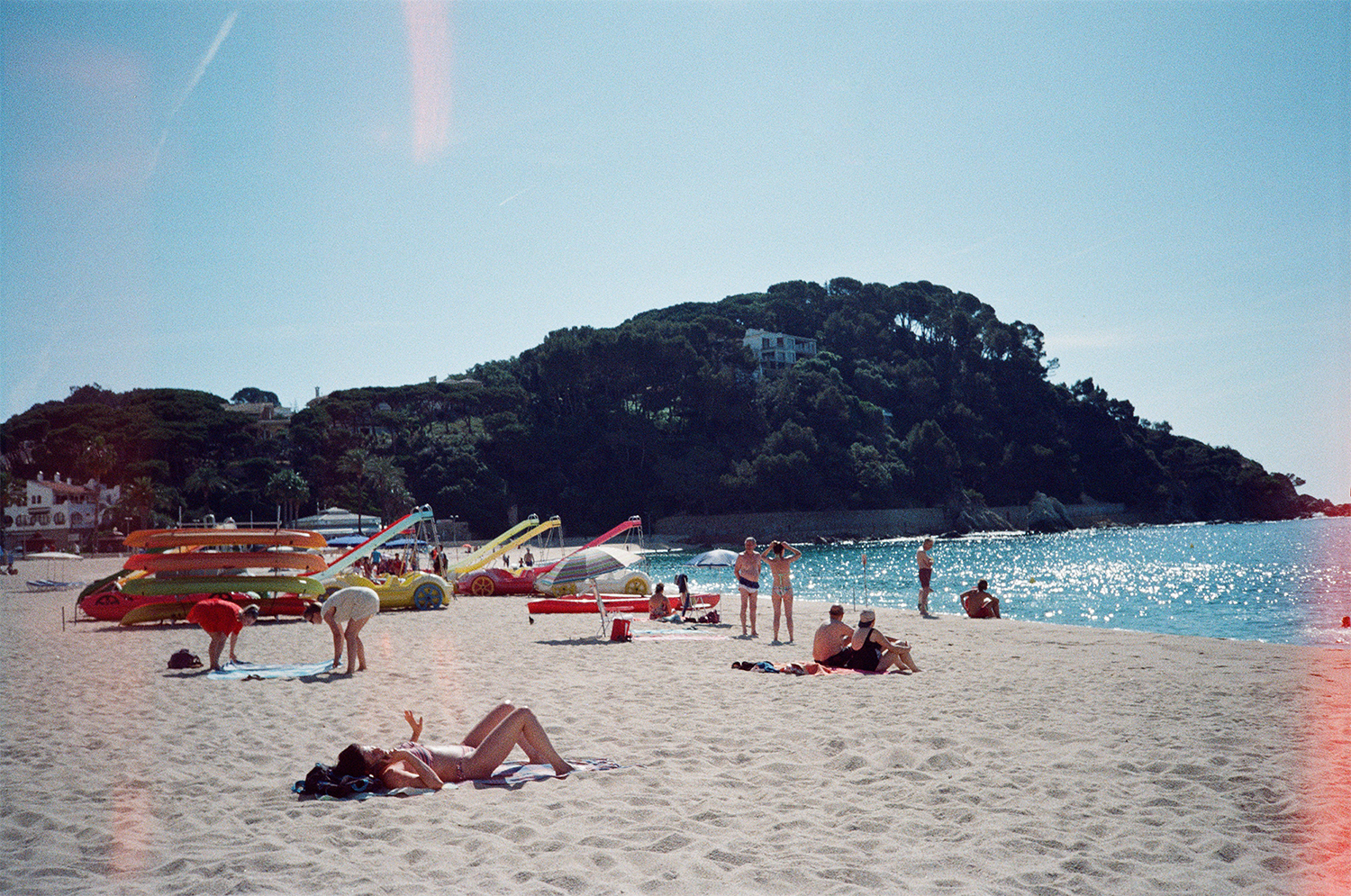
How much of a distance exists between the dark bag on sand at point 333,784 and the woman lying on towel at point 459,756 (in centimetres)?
4

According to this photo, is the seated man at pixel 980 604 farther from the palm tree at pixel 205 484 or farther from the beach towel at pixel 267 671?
the palm tree at pixel 205 484

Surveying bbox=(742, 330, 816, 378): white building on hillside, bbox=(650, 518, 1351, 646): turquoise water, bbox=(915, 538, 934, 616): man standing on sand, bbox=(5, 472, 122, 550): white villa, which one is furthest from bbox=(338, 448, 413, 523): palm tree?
bbox=(915, 538, 934, 616): man standing on sand

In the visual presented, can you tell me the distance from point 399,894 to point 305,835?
96 centimetres

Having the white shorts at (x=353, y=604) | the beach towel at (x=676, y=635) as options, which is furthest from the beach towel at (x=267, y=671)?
the beach towel at (x=676, y=635)

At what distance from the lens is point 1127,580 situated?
121ft

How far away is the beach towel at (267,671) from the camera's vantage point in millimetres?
9477

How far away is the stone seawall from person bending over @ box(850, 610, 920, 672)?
59.8m

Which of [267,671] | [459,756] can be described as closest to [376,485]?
[267,671]

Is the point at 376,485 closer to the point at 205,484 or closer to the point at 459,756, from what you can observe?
the point at 205,484

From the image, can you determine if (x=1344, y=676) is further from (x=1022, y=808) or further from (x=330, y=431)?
(x=330, y=431)

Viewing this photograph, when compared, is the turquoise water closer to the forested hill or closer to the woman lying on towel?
the forested hill

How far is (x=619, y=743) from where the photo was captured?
6.40m

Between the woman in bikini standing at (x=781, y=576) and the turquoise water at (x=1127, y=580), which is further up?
the woman in bikini standing at (x=781, y=576)

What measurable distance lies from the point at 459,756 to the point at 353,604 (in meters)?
4.59
